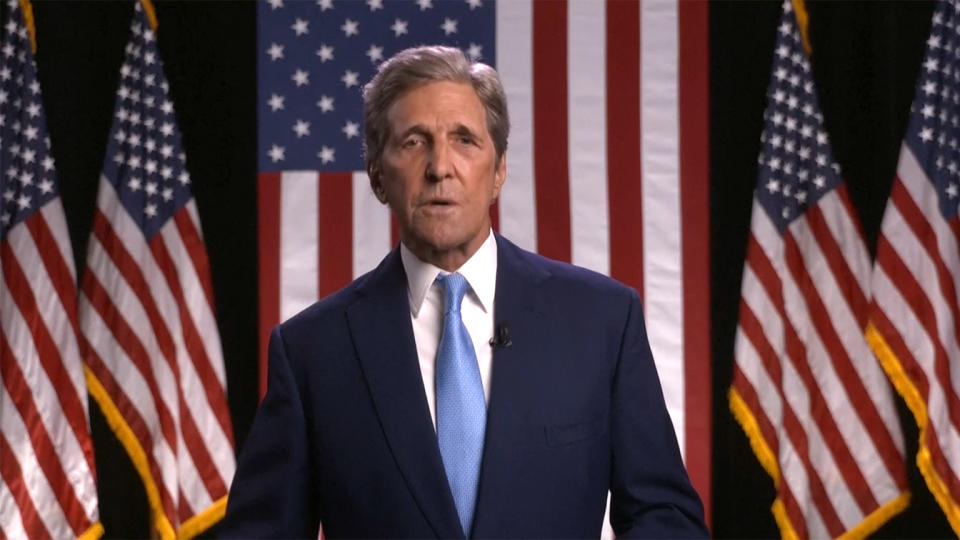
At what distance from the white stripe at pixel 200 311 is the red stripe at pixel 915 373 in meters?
2.03

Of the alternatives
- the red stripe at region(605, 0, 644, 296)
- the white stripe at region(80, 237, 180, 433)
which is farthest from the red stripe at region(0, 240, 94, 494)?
the red stripe at region(605, 0, 644, 296)

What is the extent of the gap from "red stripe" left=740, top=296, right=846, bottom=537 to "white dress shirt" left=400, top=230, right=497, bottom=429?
88.1 inches

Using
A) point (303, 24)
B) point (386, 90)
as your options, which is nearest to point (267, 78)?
point (303, 24)

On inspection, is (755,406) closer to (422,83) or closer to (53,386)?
(53,386)

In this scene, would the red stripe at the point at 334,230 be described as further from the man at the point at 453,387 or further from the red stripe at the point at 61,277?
the man at the point at 453,387

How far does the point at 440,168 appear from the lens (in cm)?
180

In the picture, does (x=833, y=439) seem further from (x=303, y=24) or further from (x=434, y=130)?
(x=434, y=130)

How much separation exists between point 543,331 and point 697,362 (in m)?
2.22

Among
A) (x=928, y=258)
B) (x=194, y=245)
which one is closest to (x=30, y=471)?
(x=194, y=245)

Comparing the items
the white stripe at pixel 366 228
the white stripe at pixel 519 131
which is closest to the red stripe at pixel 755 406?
the white stripe at pixel 519 131

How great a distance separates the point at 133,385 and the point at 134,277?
1.11 feet

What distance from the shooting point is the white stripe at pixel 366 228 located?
4.02 m

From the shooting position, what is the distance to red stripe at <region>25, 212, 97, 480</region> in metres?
3.98

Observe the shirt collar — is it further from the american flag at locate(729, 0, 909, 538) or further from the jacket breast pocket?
the american flag at locate(729, 0, 909, 538)
